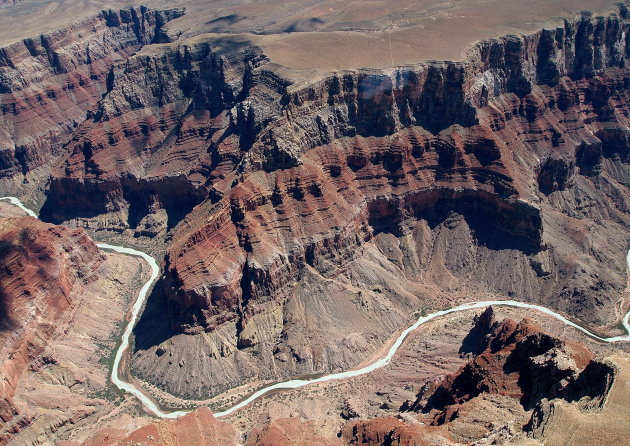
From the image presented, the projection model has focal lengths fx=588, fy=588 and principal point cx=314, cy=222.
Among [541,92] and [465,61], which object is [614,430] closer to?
[465,61]

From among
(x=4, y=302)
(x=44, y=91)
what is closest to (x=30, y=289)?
(x=4, y=302)

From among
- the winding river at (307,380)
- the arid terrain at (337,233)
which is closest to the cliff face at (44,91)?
the arid terrain at (337,233)

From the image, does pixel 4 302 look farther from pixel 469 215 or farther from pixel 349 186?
pixel 469 215

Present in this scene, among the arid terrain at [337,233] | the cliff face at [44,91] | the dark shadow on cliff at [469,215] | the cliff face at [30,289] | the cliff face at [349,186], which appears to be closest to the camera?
the arid terrain at [337,233]

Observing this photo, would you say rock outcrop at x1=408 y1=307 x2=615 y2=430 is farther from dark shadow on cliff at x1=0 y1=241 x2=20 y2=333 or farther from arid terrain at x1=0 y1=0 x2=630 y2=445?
dark shadow on cliff at x1=0 y1=241 x2=20 y2=333

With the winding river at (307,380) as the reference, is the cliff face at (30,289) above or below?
above

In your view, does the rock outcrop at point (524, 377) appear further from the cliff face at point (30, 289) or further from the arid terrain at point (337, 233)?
the cliff face at point (30, 289)

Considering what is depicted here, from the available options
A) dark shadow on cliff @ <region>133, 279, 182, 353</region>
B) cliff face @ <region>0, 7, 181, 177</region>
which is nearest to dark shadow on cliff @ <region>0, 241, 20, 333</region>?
dark shadow on cliff @ <region>133, 279, 182, 353</region>
